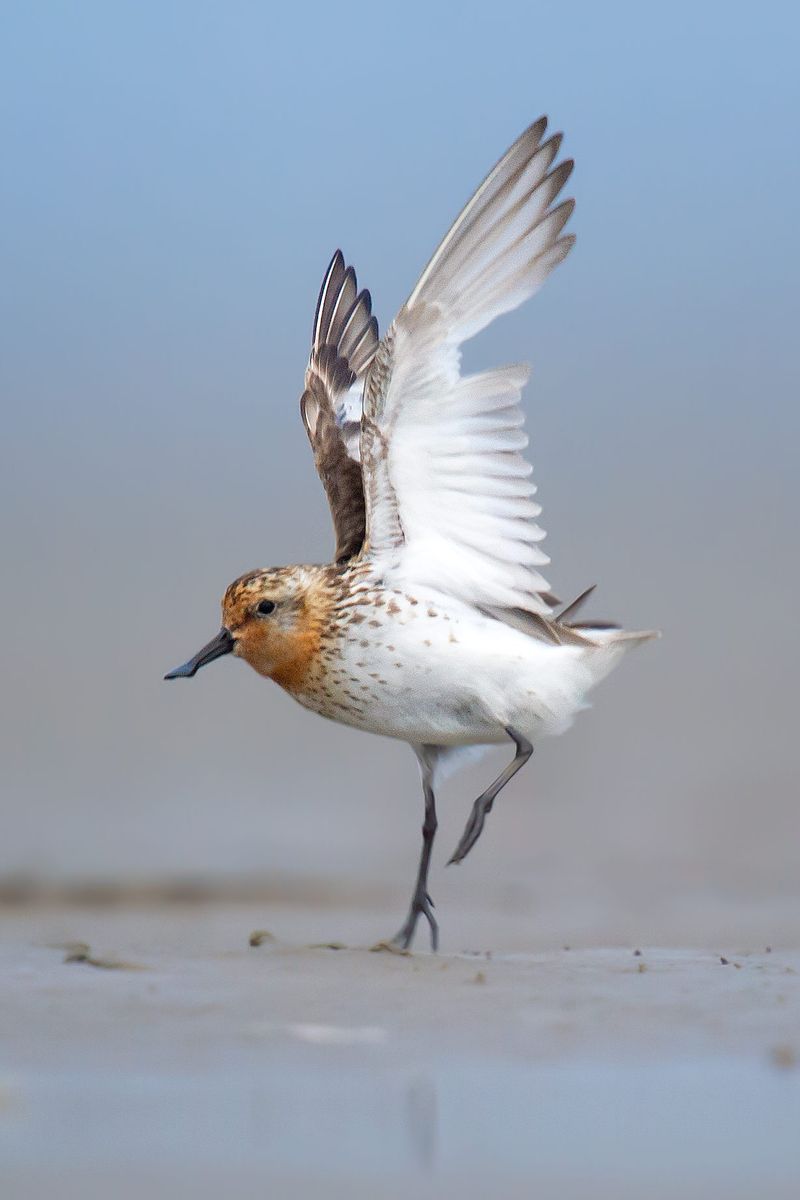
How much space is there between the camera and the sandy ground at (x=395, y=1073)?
3129mm

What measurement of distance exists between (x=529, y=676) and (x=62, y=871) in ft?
9.67

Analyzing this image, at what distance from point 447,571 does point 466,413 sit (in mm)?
489

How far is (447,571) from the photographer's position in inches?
Result: 228

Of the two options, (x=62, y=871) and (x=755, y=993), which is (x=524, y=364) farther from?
(x=62, y=871)

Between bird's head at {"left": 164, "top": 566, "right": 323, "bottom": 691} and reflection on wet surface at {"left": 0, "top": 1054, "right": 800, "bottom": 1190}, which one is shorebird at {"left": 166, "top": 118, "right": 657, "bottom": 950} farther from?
reflection on wet surface at {"left": 0, "top": 1054, "right": 800, "bottom": 1190}

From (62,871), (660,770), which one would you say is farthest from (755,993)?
(660,770)

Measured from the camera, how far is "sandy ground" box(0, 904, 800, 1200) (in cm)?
313

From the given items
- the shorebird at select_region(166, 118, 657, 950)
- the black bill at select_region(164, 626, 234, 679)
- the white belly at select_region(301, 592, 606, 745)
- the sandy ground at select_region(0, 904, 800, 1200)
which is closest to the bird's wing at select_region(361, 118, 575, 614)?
the shorebird at select_region(166, 118, 657, 950)

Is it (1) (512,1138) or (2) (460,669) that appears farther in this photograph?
(2) (460,669)

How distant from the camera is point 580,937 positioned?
675 cm

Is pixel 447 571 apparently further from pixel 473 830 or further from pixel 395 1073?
pixel 395 1073

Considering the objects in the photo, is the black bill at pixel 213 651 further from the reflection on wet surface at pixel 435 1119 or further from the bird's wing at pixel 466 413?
the reflection on wet surface at pixel 435 1119

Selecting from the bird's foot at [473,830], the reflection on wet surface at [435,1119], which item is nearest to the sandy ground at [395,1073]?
the reflection on wet surface at [435,1119]

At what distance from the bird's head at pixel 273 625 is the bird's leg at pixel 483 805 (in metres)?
0.66
